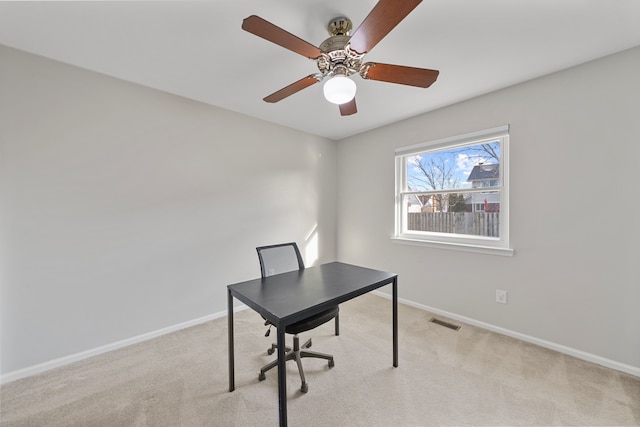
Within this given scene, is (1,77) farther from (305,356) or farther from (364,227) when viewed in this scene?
(364,227)

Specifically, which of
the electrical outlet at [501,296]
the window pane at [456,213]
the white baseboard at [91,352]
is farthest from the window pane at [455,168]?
the white baseboard at [91,352]

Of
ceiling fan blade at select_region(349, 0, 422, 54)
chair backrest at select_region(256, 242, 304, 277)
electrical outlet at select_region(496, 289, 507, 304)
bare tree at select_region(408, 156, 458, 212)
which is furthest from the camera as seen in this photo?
bare tree at select_region(408, 156, 458, 212)

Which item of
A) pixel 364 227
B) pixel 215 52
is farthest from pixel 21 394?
pixel 364 227

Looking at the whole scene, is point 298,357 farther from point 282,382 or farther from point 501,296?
point 501,296

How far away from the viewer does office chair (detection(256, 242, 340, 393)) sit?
1660 mm

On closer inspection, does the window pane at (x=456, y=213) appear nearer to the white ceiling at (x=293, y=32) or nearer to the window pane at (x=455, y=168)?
the window pane at (x=455, y=168)

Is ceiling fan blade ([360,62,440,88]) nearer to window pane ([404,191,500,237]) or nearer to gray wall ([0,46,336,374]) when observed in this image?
window pane ([404,191,500,237])

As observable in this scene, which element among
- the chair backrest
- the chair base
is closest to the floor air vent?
the chair base

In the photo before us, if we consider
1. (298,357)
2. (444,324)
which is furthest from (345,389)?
(444,324)

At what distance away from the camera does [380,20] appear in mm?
1094

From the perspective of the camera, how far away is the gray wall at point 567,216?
1.80 meters

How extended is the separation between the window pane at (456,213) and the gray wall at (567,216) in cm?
21

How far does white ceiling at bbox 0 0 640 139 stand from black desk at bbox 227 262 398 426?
1659 mm

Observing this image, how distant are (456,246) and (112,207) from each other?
337 cm
